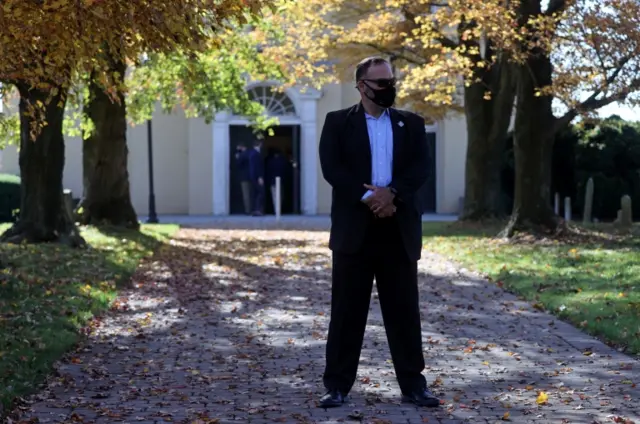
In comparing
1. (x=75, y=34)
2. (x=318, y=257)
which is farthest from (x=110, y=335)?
(x=318, y=257)

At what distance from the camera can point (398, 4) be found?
75.5ft

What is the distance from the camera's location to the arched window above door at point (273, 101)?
36669mm

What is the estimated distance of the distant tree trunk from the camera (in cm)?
2097

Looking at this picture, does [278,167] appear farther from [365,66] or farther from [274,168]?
[365,66]

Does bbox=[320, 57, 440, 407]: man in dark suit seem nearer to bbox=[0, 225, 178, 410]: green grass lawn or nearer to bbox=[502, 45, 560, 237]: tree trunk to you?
bbox=[0, 225, 178, 410]: green grass lawn

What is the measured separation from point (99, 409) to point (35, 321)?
3.48 m

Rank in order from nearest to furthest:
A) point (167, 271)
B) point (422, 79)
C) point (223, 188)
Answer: point (167, 271), point (422, 79), point (223, 188)

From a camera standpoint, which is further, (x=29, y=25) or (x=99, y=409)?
(x=29, y=25)

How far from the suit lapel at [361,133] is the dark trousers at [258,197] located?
28.6 m

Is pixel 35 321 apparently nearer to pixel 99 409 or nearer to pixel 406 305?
pixel 99 409

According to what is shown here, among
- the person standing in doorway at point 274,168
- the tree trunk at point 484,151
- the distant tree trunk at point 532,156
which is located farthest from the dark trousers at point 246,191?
the distant tree trunk at point 532,156

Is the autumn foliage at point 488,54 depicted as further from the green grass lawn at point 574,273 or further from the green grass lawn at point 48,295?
the green grass lawn at point 48,295

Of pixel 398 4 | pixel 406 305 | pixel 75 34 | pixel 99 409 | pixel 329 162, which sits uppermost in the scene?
pixel 398 4

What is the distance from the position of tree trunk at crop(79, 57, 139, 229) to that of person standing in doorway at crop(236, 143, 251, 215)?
11.8 meters
